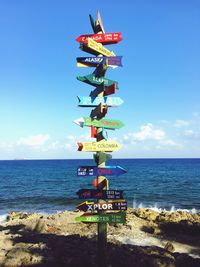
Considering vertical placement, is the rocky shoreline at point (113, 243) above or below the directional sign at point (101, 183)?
below

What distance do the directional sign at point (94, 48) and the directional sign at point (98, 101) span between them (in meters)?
1.48

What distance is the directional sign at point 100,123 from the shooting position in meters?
10.7

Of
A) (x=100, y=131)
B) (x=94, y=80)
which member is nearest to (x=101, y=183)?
(x=100, y=131)

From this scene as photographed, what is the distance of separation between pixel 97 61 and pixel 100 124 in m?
2.09

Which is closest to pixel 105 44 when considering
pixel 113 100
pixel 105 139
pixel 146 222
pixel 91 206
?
pixel 113 100

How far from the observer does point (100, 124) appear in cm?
1093

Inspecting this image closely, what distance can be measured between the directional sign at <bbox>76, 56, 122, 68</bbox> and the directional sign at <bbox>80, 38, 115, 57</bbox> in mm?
256

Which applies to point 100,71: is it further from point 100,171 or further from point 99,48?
point 100,171

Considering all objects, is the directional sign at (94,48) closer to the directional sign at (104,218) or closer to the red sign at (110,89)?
Answer: the red sign at (110,89)

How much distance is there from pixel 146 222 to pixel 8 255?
10133 mm

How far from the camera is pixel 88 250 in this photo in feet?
41.1

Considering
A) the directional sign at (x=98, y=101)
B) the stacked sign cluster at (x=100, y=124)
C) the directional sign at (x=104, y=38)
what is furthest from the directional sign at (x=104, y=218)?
the directional sign at (x=104, y=38)

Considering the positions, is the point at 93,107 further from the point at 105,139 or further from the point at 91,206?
the point at 91,206

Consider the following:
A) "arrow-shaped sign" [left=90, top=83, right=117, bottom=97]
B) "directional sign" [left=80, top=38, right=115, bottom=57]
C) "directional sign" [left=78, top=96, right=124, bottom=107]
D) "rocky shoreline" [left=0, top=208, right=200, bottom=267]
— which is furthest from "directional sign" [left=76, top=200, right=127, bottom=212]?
"directional sign" [left=80, top=38, right=115, bottom=57]
